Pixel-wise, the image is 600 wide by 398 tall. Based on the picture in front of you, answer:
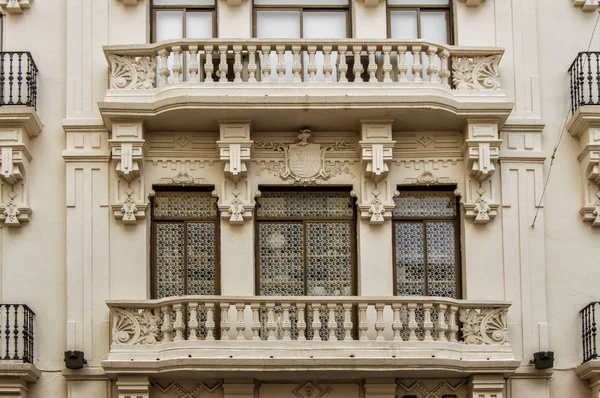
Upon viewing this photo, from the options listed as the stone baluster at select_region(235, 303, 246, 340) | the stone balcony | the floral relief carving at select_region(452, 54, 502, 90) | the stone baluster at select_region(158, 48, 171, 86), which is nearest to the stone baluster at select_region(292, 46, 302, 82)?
the stone baluster at select_region(158, 48, 171, 86)

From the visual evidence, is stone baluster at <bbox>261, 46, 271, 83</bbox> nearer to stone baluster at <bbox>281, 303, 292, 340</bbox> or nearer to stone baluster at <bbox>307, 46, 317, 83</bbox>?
stone baluster at <bbox>307, 46, 317, 83</bbox>

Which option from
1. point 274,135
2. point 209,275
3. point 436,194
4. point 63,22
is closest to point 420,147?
point 436,194

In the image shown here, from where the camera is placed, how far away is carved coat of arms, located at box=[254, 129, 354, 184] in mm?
26359

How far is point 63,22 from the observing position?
27.0 metres

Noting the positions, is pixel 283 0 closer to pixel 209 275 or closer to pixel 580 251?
pixel 209 275

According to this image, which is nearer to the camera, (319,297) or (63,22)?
(319,297)

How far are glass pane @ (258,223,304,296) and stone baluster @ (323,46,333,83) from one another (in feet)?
8.26

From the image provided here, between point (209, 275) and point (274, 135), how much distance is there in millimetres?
2607

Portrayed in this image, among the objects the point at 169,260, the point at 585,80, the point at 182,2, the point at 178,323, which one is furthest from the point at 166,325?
the point at 585,80

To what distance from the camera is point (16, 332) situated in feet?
82.7

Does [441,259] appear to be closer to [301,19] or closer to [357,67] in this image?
[357,67]

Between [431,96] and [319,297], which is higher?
[431,96]

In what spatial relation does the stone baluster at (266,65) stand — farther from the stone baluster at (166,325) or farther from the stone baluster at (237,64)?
the stone baluster at (166,325)

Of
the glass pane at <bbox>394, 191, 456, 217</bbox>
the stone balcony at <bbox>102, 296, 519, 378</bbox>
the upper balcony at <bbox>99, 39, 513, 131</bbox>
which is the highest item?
the upper balcony at <bbox>99, 39, 513, 131</bbox>
